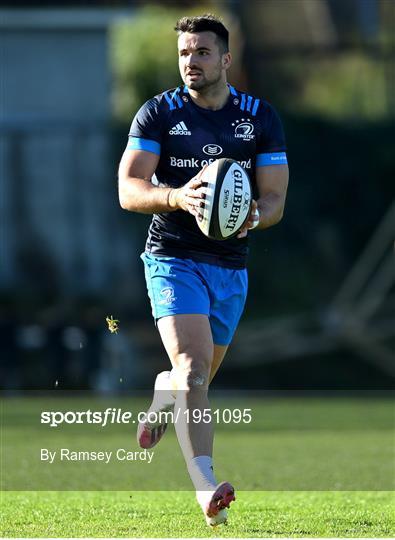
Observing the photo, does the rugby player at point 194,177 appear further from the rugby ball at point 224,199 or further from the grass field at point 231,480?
the grass field at point 231,480

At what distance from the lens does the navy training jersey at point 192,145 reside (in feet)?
23.5

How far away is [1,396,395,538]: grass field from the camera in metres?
6.80

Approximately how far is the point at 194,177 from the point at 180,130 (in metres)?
0.48

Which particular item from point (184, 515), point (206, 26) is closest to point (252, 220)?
point (206, 26)

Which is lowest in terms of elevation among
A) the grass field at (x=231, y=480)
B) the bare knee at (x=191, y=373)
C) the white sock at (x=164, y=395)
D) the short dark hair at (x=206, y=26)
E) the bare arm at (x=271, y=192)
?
the grass field at (x=231, y=480)

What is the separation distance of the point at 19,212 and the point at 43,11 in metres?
4.92

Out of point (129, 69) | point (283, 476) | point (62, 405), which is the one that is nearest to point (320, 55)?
point (129, 69)

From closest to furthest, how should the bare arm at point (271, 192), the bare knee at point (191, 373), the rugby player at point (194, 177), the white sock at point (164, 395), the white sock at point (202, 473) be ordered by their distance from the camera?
the white sock at point (202, 473)
the bare knee at point (191, 373)
the rugby player at point (194, 177)
the bare arm at point (271, 192)
the white sock at point (164, 395)

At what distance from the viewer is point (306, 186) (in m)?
25.5

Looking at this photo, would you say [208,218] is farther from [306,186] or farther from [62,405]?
[306,186]

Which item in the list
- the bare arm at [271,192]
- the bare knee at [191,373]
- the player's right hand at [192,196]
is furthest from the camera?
the bare arm at [271,192]

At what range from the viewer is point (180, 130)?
283 inches

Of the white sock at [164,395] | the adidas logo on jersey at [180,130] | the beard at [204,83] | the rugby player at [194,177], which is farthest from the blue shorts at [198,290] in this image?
the beard at [204,83]

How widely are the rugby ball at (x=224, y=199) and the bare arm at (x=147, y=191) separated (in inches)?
2.7
